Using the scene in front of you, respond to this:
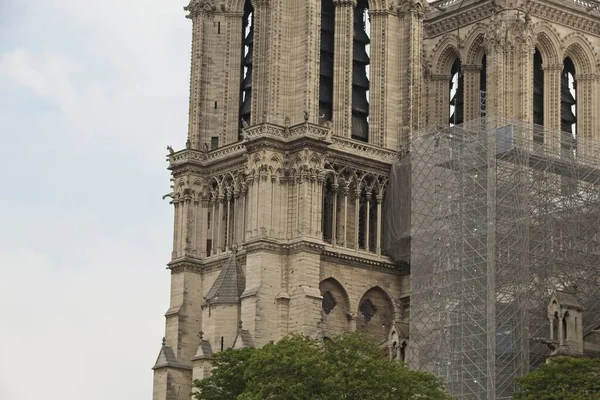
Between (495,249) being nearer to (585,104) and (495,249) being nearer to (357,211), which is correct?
(357,211)

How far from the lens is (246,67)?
375ft

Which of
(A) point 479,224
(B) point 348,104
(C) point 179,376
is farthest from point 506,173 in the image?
(C) point 179,376

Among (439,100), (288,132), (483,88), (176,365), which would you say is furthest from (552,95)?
(176,365)

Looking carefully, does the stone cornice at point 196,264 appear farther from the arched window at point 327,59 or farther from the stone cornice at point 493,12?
the stone cornice at point 493,12

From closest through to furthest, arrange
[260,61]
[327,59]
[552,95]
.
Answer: [260,61] → [327,59] → [552,95]

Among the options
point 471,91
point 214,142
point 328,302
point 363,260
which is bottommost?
point 328,302

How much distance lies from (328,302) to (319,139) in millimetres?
8118

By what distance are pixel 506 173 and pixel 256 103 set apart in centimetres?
1586

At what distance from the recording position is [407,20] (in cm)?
11369

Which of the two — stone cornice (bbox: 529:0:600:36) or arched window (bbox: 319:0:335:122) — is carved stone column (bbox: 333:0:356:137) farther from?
stone cornice (bbox: 529:0:600:36)

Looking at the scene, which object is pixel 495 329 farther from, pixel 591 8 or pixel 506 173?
pixel 591 8

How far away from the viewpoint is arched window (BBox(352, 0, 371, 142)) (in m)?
113

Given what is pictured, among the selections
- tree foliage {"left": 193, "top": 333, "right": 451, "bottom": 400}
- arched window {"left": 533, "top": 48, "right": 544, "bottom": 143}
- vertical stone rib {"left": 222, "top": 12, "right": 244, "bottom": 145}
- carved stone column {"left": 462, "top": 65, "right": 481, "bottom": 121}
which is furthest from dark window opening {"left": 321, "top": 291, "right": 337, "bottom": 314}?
arched window {"left": 533, "top": 48, "right": 544, "bottom": 143}

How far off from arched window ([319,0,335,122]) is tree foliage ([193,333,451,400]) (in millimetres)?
21098
